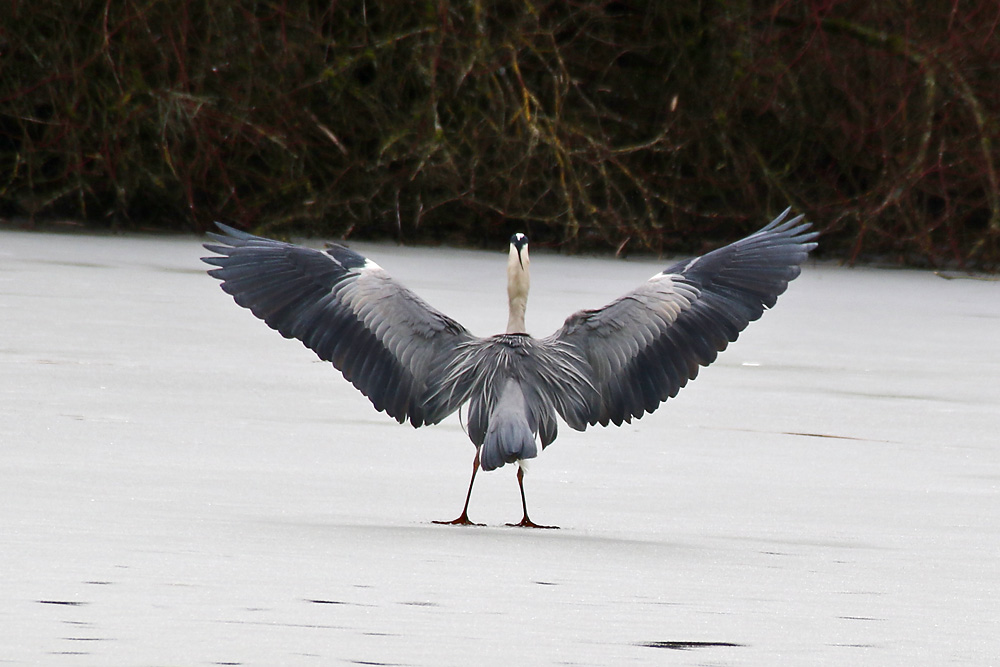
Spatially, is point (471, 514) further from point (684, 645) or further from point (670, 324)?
point (684, 645)

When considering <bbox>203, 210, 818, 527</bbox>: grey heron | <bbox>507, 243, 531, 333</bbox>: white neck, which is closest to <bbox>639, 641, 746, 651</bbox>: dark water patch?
<bbox>203, 210, 818, 527</bbox>: grey heron

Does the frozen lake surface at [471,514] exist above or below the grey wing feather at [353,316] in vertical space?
Answer: below

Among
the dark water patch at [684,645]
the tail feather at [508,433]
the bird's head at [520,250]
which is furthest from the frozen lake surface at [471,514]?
the bird's head at [520,250]

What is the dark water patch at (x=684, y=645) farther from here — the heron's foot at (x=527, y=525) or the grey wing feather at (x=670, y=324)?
the grey wing feather at (x=670, y=324)

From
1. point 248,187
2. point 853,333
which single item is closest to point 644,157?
point 248,187

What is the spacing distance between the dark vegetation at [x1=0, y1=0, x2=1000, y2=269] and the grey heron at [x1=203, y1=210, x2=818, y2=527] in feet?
28.7

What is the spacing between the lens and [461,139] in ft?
50.6

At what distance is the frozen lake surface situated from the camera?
13.0ft

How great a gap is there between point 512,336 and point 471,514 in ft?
1.85

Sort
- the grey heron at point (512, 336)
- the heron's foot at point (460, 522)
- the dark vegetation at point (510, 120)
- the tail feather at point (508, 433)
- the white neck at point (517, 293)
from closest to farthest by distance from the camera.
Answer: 1. the tail feather at point (508, 433)
2. the heron's foot at point (460, 522)
3. the grey heron at point (512, 336)
4. the white neck at point (517, 293)
5. the dark vegetation at point (510, 120)

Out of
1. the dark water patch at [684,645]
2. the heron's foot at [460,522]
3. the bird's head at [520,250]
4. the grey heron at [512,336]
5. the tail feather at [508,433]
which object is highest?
the bird's head at [520,250]

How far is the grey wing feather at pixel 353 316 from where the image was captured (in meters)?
5.84

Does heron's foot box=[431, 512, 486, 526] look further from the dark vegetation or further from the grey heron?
the dark vegetation

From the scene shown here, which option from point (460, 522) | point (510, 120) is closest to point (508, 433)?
point (460, 522)
